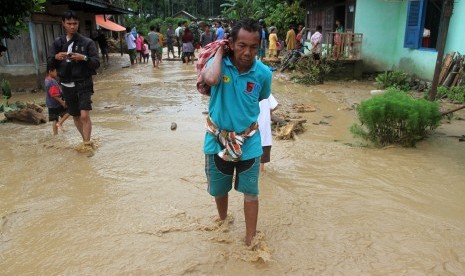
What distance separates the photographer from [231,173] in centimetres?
274

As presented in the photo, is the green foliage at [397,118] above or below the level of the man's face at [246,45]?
below

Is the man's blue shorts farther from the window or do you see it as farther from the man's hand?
the window

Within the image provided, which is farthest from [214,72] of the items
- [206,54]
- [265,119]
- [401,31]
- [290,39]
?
[290,39]

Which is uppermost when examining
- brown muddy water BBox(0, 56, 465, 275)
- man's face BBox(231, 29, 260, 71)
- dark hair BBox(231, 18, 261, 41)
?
dark hair BBox(231, 18, 261, 41)

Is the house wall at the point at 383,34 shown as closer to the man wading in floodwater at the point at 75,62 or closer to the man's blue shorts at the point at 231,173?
the man wading in floodwater at the point at 75,62

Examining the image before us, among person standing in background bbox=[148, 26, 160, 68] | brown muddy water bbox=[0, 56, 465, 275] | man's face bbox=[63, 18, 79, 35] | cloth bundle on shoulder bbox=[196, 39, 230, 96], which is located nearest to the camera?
cloth bundle on shoulder bbox=[196, 39, 230, 96]

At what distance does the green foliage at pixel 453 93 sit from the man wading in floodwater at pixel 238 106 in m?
7.47

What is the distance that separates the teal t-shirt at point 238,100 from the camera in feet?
8.36

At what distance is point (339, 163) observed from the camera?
4980mm

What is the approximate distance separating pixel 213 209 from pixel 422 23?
9682 millimetres

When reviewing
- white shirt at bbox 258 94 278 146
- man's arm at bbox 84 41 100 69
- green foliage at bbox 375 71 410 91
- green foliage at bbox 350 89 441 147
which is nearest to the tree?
man's arm at bbox 84 41 100 69

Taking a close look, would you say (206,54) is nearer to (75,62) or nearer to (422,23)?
(75,62)

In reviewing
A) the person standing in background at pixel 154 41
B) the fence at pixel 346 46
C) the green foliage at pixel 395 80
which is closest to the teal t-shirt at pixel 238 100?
the green foliage at pixel 395 80

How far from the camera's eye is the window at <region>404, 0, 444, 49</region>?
10.7m
